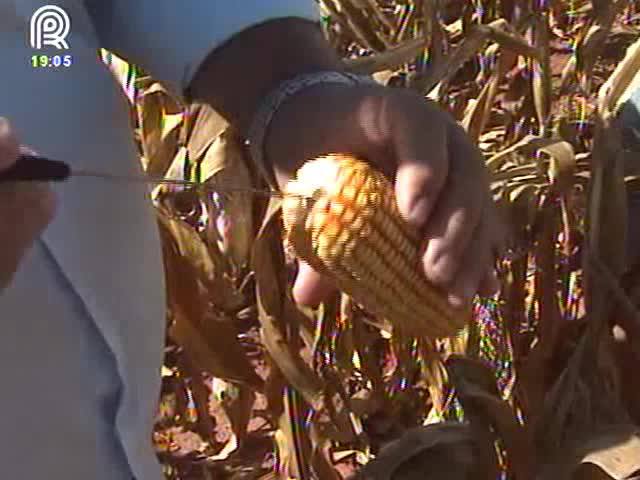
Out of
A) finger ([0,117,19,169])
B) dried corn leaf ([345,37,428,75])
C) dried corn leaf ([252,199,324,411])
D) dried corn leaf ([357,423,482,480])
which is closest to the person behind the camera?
finger ([0,117,19,169])

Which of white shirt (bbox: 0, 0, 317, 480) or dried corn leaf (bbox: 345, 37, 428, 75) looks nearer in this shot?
white shirt (bbox: 0, 0, 317, 480)

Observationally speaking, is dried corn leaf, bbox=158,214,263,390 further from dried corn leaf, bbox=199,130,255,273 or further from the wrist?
the wrist

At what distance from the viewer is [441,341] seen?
1421 mm

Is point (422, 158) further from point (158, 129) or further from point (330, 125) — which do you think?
point (158, 129)

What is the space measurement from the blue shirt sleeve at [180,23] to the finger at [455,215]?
0.52 feet

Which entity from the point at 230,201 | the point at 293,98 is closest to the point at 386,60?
the point at 230,201

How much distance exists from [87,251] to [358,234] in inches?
8.1

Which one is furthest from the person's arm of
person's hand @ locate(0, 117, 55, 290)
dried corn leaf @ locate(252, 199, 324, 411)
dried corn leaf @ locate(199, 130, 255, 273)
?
dried corn leaf @ locate(252, 199, 324, 411)

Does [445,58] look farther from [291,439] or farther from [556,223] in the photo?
[291,439]

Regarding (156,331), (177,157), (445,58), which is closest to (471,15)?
(445,58)

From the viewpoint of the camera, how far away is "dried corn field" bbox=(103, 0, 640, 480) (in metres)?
1.18

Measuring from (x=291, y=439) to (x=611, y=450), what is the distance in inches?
18.7

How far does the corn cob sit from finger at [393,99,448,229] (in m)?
0.02
